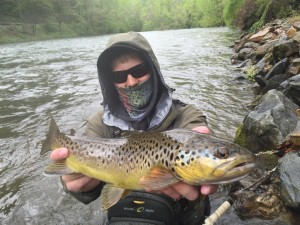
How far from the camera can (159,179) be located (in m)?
2.26

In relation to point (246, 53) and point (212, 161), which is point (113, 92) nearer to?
point (212, 161)

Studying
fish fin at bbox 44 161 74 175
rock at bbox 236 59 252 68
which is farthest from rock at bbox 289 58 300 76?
fish fin at bbox 44 161 74 175

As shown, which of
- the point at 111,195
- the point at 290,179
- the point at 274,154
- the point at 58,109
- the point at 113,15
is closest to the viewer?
the point at 111,195

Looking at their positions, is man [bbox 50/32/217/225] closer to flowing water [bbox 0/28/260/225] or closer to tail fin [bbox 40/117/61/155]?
tail fin [bbox 40/117/61/155]

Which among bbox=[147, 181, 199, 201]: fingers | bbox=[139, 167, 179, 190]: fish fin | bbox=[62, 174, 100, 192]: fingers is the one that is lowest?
bbox=[62, 174, 100, 192]: fingers

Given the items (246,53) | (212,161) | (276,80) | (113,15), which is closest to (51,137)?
(212,161)

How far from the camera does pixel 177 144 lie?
229 centimetres

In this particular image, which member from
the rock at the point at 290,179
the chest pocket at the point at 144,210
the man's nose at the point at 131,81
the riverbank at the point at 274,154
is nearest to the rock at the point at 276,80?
the riverbank at the point at 274,154

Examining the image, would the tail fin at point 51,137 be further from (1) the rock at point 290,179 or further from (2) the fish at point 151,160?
(1) the rock at point 290,179

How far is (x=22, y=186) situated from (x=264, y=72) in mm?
7486

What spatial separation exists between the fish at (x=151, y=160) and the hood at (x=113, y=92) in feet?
2.09

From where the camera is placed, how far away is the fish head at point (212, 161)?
1999 mm

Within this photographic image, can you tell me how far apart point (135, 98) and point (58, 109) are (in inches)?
263

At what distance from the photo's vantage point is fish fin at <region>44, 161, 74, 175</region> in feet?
9.48
